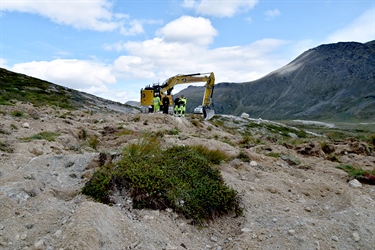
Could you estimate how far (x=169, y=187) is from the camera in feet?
16.4

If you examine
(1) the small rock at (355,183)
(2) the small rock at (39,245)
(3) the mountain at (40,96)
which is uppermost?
(3) the mountain at (40,96)

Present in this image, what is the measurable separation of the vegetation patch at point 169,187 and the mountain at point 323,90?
135 metres

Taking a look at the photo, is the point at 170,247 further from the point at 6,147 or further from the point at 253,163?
the point at 6,147

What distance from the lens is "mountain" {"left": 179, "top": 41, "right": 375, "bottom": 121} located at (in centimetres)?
14412

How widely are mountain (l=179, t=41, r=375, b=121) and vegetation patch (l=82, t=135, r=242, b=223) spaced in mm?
135281

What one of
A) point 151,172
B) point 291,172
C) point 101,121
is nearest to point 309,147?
point 291,172

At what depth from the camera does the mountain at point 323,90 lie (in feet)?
473

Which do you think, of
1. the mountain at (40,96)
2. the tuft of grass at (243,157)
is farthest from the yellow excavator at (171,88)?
the tuft of grass at (243,157)

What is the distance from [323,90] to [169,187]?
179761 millimetres

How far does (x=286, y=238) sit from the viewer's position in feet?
13.9

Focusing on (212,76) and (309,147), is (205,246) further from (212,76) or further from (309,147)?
(212,76)

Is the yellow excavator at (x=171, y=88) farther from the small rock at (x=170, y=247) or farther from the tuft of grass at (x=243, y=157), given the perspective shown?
the small rock at (x=170, y=247)

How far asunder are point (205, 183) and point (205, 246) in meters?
1.30

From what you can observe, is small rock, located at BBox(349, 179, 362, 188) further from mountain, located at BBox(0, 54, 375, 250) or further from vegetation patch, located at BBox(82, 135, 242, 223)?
vegetation patch, located at BBox(82, 135, 242, 223)
